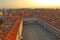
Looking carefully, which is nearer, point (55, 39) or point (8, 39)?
point (8, 39)

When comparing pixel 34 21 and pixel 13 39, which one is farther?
pixel 34 21

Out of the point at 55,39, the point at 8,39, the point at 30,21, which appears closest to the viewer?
the point at 8,39

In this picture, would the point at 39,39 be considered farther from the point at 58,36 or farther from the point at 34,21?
the point at 34,21

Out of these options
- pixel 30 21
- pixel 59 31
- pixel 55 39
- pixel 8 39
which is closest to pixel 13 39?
pixel 8 39

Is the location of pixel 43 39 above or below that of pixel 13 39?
below

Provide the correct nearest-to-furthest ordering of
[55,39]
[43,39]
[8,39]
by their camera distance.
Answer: [8,39] → [55,39] → [43,39]

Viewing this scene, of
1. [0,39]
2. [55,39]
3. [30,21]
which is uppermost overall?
[0,39]

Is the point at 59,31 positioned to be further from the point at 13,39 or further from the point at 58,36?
the point at 13,39

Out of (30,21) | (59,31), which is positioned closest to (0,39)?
(59,31)

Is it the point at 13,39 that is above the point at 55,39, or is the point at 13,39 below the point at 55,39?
above
